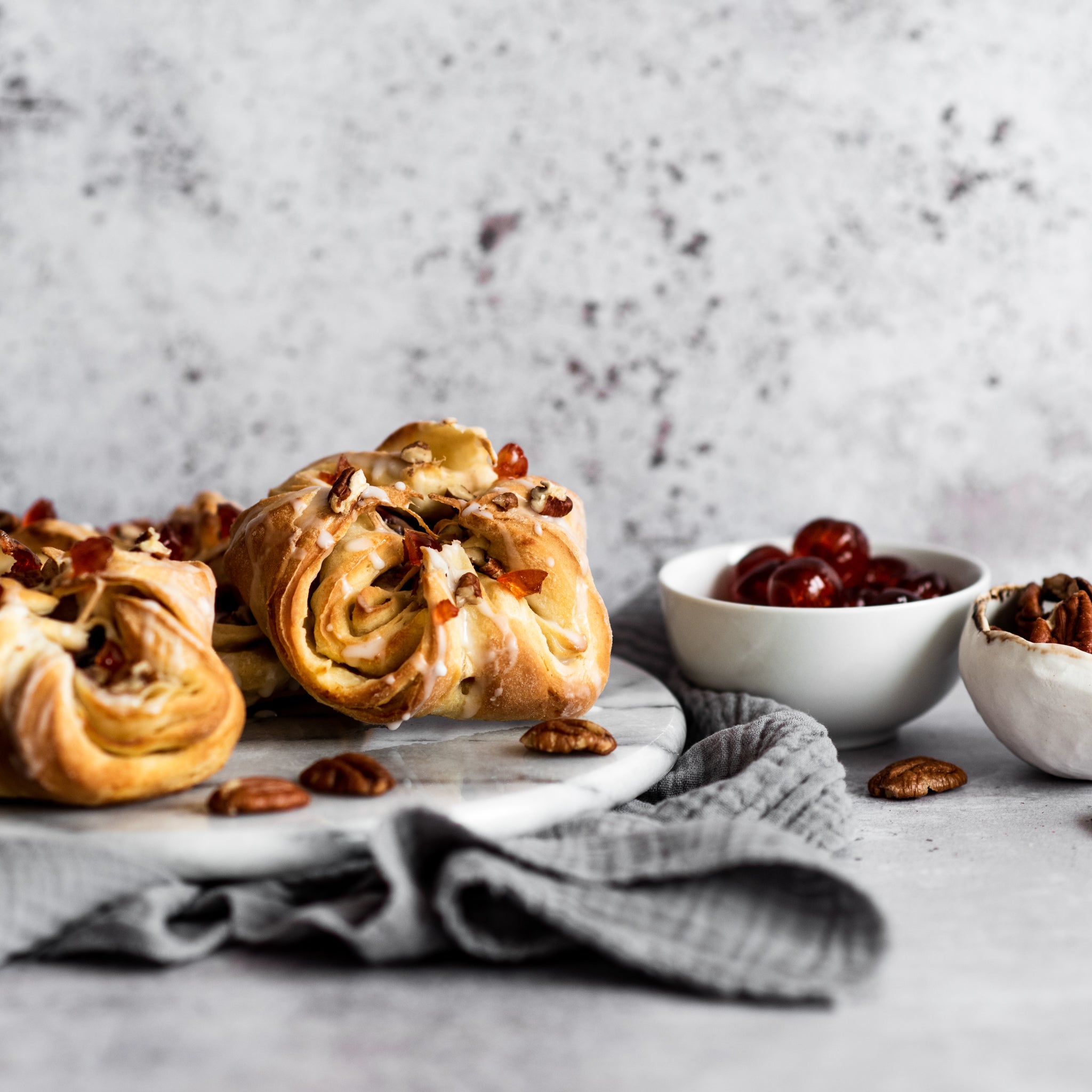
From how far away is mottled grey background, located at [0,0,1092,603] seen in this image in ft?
5.20

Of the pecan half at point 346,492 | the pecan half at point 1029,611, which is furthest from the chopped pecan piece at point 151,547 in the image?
the pecan half at point 1029,611

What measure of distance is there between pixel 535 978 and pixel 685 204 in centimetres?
118

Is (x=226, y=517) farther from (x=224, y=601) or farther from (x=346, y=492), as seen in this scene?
(x=346, y=492)

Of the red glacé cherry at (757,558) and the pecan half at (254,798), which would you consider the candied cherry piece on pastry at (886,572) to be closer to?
the red glacé cherry at (757,558)

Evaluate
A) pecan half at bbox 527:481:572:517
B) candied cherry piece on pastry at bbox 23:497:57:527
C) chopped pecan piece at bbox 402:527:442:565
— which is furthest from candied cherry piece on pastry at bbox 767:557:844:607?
candied cherry piece on pastry at bbox 23:497:57:527

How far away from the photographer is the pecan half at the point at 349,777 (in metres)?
0.88

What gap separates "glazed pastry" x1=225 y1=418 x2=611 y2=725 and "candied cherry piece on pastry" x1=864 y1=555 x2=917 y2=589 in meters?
0.38

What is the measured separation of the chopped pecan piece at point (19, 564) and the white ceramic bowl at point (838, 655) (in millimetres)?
622

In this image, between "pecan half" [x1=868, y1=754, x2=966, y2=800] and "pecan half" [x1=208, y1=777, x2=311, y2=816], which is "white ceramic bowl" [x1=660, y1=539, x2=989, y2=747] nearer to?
"pecan half" [x1=868, y1=754, x2=966, y2=800]

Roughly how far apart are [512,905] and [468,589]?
293mm

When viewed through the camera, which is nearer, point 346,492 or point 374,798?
point 374,798

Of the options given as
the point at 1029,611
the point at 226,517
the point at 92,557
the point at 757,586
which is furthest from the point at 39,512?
the point at 1029,611

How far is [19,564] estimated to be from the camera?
0.98 metres

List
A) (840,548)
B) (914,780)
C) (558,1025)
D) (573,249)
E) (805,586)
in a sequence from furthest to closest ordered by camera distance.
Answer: (573,249), (840,548), (805,586), (914,780), (558,1025)
